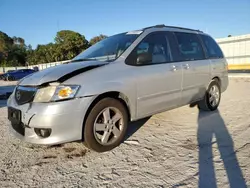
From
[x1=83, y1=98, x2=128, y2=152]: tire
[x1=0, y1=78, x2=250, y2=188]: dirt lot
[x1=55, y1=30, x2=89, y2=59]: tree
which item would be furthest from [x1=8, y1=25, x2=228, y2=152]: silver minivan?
[x1=55, y1=30, x2=89, y2=59]: tree

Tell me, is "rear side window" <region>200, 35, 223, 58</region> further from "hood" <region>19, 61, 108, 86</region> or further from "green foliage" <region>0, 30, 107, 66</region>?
"green foliage" <region>0, 30, 107, 66</region>

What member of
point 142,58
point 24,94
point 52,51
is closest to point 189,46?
point 142,58

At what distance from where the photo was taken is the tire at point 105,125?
306cm

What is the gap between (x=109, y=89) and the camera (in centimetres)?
317

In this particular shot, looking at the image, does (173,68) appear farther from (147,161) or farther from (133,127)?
(147,161)

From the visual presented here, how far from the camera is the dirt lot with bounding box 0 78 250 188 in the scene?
2.46 m

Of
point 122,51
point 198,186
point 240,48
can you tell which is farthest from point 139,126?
point 240,48

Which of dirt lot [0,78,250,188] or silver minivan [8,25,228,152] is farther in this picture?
silver minivan [8,25,228,152]

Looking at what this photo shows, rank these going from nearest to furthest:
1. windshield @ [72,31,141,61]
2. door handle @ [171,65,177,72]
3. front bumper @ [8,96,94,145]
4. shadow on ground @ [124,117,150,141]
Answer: front bumper @ [8,96,94,145] → windshield @ [72,31,141,61] → shadow on ground @ [124,117,150,141] → door handle @ [171,65,177,72]

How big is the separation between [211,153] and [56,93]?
210 cm

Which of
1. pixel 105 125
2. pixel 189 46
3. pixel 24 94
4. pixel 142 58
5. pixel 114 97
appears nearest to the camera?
pixel 24 94

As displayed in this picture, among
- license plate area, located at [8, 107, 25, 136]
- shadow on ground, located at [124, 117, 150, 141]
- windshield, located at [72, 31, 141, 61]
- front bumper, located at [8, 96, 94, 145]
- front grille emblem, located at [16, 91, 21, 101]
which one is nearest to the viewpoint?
front bumper, located at [8, 96, 94, 145]

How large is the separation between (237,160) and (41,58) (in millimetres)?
64594

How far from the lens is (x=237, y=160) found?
2801 millimetres
